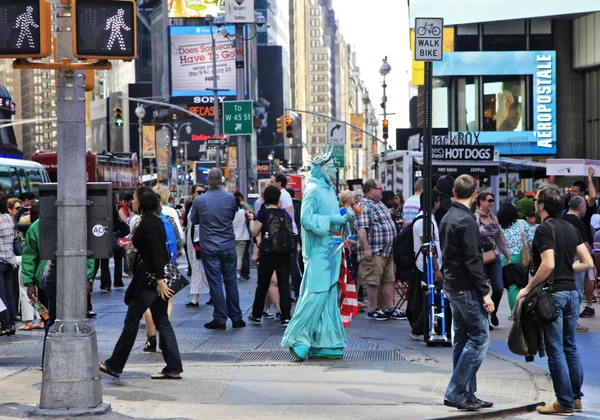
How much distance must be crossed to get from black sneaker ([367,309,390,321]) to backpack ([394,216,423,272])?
2.33 meters

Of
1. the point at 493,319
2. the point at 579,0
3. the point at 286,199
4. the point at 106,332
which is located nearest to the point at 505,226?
the point at 493,319

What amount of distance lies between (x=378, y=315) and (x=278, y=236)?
2.41 m

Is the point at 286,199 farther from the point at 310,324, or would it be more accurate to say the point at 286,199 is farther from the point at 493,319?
the point at 310,324

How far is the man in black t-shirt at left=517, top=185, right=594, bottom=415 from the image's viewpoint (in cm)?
793

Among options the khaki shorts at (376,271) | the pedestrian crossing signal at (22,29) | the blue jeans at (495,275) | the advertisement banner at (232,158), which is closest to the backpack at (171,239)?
the khaki shorts at (376,271)

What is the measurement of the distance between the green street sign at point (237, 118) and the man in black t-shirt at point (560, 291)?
17940 mm

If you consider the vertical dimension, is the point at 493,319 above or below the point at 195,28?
below

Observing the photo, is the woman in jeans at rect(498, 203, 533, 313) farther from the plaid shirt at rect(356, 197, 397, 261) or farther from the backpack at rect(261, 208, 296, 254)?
the backpack at rect(261, 208, 296, 254)

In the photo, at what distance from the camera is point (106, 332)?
13.0 m

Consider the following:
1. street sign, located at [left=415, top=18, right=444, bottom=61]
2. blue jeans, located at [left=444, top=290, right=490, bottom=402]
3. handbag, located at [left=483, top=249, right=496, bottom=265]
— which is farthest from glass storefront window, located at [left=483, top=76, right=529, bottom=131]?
blue jeans, located at [left=444, top=290, right=490, bottom=402]

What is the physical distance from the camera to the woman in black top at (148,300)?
9.16 meters

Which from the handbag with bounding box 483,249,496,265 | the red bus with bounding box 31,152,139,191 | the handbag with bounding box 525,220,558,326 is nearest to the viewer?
the handbag with bounding box 525,220,558,326

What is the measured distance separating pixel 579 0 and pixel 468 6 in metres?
5.82

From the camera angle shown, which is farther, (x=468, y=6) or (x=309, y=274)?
(x=468, y=6)
